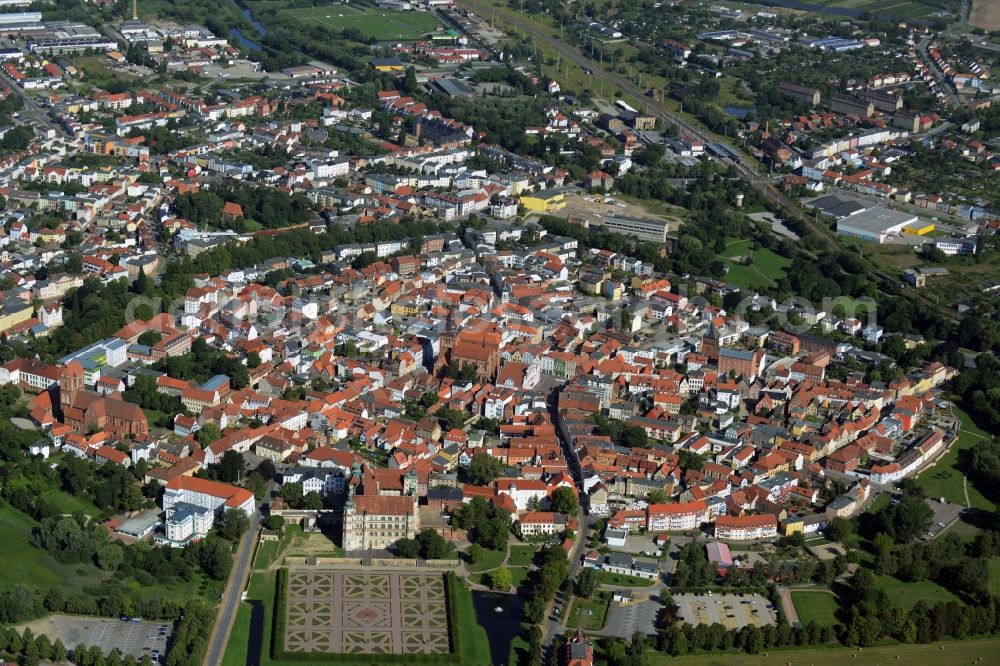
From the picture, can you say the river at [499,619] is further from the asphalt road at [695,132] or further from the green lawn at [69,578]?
the asphalt road at [695,132]

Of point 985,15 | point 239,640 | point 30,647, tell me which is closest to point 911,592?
point 239,640

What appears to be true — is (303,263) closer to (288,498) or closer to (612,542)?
(288,498)

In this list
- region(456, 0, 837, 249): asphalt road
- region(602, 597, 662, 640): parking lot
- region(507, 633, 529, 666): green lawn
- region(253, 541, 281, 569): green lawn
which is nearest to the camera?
region(507, 633, 529, 666): green lawn

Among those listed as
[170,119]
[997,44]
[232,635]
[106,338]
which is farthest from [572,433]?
[997,44]

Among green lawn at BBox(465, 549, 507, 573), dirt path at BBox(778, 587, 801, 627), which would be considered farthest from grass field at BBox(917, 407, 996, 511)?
green lawn at BBox(465, 549, 507, 573)

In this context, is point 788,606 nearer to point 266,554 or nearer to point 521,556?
point 521,556

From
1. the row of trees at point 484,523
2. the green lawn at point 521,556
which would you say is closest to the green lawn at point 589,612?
the green lawn at point 521,556

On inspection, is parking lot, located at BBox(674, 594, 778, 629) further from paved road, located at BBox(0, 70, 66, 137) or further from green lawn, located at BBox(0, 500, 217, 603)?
paved road, located at BBox(0, 70, 66, 137)
